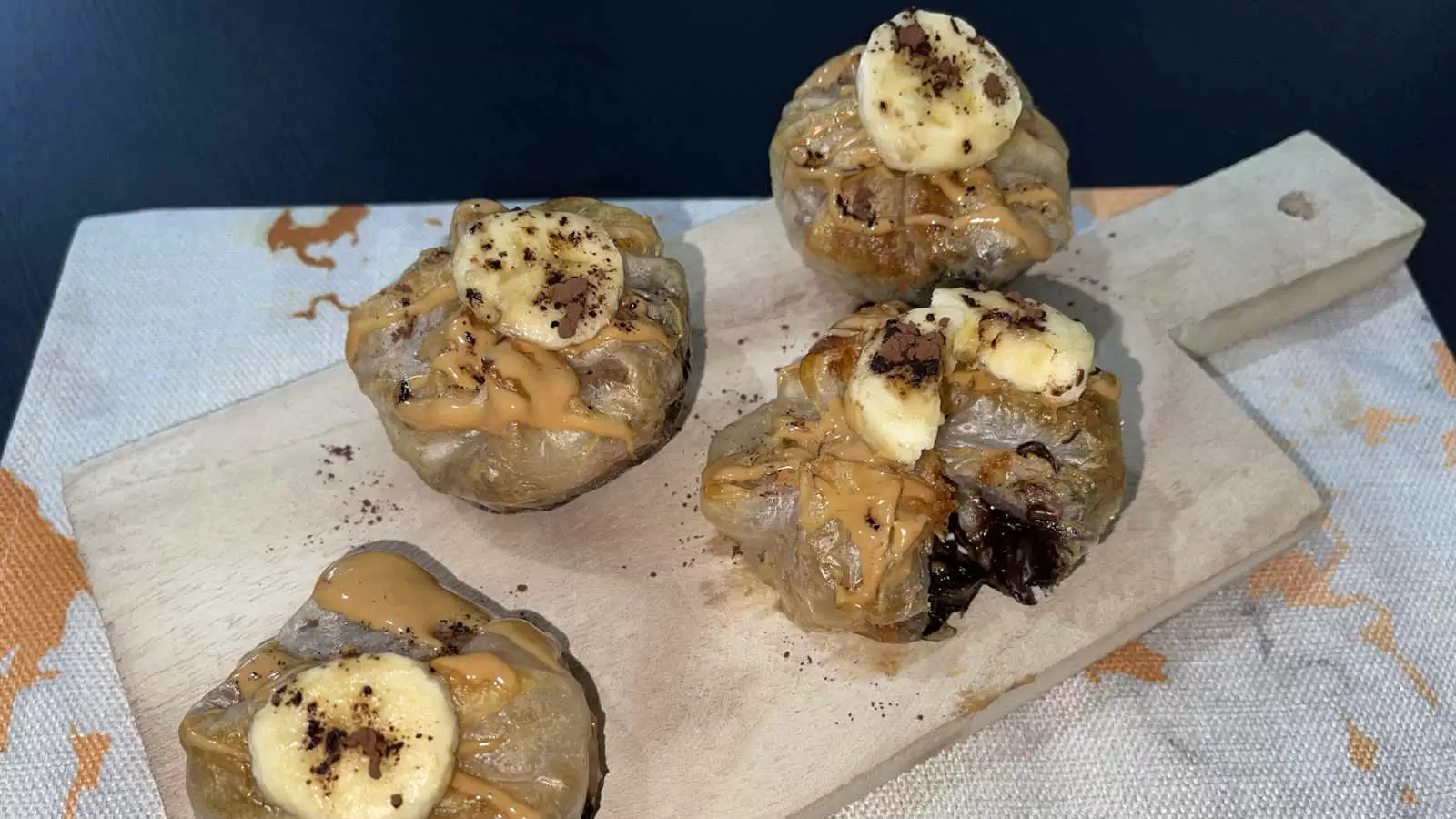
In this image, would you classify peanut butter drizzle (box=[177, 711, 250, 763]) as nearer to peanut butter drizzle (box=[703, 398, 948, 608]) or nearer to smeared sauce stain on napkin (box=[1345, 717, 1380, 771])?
peanut butter drizzle (box=[703, 398, 948, 608])

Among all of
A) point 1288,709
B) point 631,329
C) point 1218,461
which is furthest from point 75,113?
point 1288,709

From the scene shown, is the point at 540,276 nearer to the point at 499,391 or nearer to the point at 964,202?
the point at 499,391

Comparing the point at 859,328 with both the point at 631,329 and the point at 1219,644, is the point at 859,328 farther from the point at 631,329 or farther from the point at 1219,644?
the point at 1219,644

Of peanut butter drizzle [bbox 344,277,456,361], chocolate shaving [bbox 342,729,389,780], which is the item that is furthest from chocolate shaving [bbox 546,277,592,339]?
chocolate shaving [bbox 342,729,389,780]

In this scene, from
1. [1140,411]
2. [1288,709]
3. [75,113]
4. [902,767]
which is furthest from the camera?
[75,113]

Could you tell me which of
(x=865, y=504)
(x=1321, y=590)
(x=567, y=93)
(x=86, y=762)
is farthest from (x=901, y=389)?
(x=567, y=93)

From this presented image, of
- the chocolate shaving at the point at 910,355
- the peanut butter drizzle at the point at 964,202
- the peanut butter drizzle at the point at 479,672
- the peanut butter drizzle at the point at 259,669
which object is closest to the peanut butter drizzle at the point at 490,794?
the peanut butter drizzle at the point at 479,672
